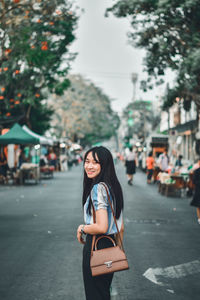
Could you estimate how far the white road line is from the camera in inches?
261

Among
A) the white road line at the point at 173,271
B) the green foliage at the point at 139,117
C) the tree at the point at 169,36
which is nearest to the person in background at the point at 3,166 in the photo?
the tree at the point at 169,36

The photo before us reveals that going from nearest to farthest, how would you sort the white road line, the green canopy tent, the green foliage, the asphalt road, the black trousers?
1. the black trousers
2. the asphalt road
3. the white road line
4. the green canopy tent
5. the green foliage

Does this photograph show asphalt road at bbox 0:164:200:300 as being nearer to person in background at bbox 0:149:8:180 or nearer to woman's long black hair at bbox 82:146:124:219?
woman's long black hair at bbox 82:146:124:219

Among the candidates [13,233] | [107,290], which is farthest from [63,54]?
[107,290]

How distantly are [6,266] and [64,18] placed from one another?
13750 mm

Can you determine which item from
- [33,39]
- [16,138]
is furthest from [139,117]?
[33,39]

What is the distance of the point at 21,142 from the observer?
24.1 meters

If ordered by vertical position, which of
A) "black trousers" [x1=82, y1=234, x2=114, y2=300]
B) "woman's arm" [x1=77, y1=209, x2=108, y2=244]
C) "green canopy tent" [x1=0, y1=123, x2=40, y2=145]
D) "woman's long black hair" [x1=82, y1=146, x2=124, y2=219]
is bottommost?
"black trousers" [x1=82, y1=234, x2=114, y2=300]

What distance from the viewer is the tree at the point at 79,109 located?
6520 cm

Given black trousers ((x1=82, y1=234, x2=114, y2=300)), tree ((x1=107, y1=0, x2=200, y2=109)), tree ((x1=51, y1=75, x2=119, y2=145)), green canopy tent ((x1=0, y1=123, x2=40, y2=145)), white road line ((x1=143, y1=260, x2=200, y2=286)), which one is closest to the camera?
black trousers ((x1=82, y1=234, x2=114, y2=300))

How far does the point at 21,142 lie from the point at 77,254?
16.6m

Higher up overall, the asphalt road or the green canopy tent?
the green canopy tent

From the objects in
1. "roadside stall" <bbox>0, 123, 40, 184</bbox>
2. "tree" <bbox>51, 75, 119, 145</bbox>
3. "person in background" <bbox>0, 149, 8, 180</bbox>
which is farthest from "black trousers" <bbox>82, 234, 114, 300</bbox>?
"tree" <bbox>51, 75, 119, 145</bbox>

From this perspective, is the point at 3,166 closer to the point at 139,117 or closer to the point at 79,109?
the point at 79,109
